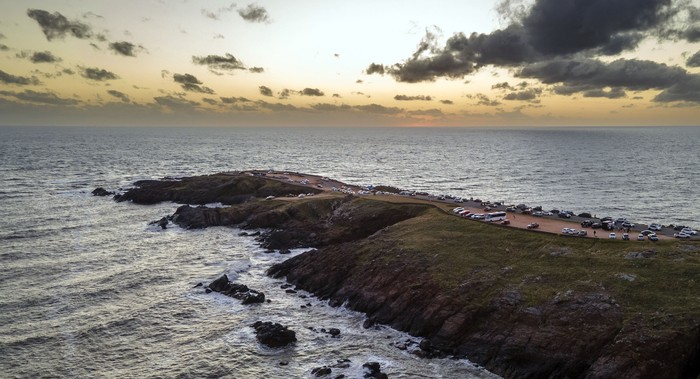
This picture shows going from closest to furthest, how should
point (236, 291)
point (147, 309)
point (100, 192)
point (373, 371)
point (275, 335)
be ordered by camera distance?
point (373, 371) < point (275, 335) < point (147, 309) < point (236, 291) < point (100, 192)

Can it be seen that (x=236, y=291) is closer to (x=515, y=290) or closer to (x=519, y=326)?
(x=515, y=290)

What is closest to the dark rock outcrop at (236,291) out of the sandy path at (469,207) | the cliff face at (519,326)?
the cliff face at (519,326)

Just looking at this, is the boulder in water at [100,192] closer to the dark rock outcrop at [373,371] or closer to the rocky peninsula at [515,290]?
the rocky peninsula at [515,290]

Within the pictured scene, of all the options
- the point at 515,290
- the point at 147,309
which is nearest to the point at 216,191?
the point at 147,309

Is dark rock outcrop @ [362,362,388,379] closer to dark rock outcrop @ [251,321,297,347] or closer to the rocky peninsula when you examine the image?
the rocky peninsula

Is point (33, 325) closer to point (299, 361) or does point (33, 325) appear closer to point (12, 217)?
point (299, 361)
